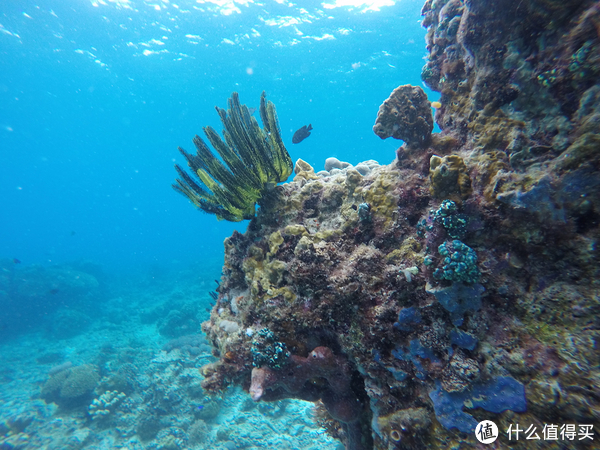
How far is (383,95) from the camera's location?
153ft

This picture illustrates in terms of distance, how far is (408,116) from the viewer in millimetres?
3990

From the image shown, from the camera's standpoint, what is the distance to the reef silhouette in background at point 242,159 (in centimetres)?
447

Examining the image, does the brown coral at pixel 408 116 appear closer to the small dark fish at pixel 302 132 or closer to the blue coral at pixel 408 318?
the blue coral at pixel 408 318

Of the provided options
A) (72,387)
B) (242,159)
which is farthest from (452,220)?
(72,387)

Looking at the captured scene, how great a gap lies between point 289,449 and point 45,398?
39.7 ft

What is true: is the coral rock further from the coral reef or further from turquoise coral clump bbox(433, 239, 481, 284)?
the coral reef

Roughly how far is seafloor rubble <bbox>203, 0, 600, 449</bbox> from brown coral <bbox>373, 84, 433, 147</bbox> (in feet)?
0.18

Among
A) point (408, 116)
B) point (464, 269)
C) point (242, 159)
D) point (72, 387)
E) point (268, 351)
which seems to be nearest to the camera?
point (464, 269)

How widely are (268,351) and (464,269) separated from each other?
2.65 meters

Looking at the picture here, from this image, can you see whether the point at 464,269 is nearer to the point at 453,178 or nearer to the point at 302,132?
the point at 453,178

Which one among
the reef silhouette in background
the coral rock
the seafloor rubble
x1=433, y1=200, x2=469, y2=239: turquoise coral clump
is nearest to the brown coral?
the seafloor rubble

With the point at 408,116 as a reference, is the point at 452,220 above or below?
below

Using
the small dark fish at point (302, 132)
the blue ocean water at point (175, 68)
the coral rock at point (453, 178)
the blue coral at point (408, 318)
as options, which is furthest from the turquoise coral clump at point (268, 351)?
the blue ocean water at point (175, 68)

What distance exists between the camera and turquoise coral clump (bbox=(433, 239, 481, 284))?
2.58 m
